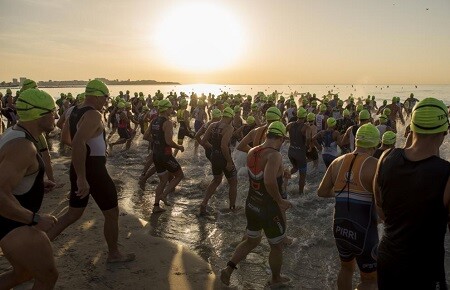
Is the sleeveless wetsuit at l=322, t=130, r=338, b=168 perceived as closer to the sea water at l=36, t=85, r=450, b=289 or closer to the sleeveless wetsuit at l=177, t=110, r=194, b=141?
the sea water at l=36, t=85, r=450, b=289

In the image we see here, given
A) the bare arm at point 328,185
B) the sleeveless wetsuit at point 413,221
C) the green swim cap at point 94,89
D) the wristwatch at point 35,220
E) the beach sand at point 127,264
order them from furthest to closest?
1. the green swim cap at point 94,89
2. the beach sand at point 127,264
3. the bare arm at point 328,185
4. the wristwatch at point 35,220
5. the sleeveless wetsuit at point 413,221

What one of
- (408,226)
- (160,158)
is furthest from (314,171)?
(408,226)

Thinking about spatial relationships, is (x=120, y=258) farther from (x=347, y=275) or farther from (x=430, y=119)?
(x=430, y=119)

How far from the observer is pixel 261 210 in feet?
13.8

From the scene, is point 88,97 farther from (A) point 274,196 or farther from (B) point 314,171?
(B) point 314,171

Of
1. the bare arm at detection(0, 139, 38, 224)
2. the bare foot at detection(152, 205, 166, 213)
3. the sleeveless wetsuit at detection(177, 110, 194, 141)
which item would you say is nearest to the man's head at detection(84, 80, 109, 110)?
the bare arm at detection(0, 139, 38, 224)

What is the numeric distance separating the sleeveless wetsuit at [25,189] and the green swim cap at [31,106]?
16cm

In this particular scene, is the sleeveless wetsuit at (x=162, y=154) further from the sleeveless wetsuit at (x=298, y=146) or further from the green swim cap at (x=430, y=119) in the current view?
the green swim cap at (x=430, y=119)

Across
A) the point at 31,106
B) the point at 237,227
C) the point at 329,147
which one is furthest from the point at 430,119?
the point at 329,147

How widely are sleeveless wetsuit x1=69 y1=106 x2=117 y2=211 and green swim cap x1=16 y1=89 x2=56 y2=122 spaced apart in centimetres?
128

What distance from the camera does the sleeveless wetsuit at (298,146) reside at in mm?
8328

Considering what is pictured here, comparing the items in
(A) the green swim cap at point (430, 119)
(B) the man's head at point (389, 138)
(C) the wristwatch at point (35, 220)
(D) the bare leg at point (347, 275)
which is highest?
(A) the green swim cap at point (430, 119)

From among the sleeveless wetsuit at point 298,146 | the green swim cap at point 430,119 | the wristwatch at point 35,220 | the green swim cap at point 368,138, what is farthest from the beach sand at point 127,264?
the sleeveless wetsuit at point 298,146

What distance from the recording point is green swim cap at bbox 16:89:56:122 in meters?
2.80
